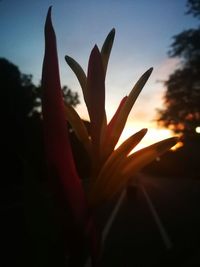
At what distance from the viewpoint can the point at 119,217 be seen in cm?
1377

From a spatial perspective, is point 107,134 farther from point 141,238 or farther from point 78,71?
point 141,238

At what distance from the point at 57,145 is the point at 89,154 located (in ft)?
0.28

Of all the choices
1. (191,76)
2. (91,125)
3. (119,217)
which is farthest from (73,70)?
(191,76)

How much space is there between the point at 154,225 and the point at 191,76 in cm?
2035

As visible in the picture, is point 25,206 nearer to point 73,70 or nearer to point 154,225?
point 73,70

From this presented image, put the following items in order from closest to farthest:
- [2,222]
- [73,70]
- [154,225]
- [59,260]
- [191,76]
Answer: [59,260] → [73,70] → [2,222] → [154,225] → [191,76]

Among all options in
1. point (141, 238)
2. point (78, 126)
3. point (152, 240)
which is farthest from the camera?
point (141, 238)

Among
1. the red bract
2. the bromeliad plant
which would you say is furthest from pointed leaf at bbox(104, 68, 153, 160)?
the red bract

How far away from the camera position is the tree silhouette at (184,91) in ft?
95.1

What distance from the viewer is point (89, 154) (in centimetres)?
68

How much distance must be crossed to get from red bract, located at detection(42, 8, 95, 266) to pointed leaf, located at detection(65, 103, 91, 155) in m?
0.07

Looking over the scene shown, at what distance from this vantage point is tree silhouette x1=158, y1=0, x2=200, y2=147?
2898 cm

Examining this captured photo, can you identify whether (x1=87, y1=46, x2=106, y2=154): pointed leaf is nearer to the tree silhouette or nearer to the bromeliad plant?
the bromeliad plant

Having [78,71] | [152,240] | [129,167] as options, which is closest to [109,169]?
[129,167]
